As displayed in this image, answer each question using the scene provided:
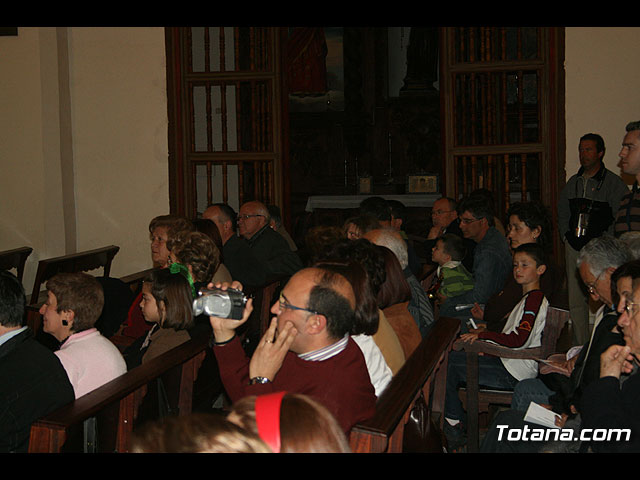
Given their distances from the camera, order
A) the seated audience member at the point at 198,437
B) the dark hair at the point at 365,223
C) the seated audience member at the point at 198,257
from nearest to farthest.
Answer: the seated audience member at the point at 198,437, the seated audience member at the point at 198,257, the dark hair at the point at 365,223

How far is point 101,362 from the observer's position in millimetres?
2561

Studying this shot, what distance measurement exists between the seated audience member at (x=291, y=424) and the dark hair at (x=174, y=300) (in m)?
2.02

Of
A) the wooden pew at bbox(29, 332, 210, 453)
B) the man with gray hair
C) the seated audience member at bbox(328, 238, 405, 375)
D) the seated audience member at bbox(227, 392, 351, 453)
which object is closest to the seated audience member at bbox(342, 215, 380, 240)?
the seated audience member at bbox(328, 238, 405, 375)

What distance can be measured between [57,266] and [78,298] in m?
2.83

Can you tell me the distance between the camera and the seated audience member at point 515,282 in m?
3.73

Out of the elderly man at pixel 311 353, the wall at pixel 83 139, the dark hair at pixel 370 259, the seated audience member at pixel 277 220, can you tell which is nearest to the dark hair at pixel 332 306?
the elderly man at pixel 311 353

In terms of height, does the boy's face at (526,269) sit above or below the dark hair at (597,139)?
below

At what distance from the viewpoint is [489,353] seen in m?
3.34

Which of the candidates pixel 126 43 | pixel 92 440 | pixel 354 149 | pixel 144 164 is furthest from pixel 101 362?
pixel 354 149

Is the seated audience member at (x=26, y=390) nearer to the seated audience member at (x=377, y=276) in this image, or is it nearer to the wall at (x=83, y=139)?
the seated audience member at (x=377, y=276)

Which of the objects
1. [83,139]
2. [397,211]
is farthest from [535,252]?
[83,139]

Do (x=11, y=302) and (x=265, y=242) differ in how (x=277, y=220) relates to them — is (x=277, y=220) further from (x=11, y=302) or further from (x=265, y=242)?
(x=11, y=302)

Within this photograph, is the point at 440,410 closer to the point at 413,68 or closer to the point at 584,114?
the point at 584,114

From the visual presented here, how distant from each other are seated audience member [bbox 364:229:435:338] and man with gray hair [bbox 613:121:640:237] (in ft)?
4.08
